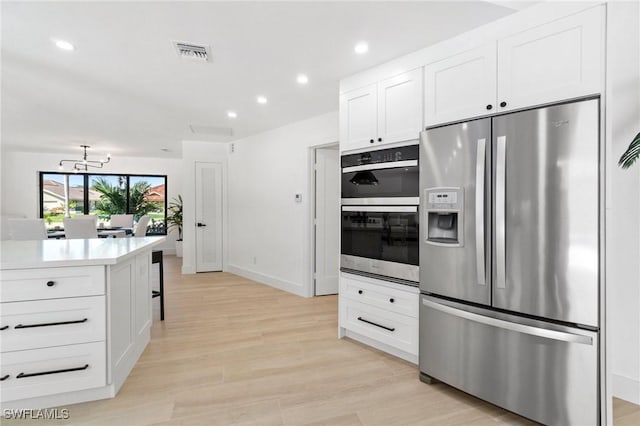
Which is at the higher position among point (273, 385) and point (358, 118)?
point (358, 118)

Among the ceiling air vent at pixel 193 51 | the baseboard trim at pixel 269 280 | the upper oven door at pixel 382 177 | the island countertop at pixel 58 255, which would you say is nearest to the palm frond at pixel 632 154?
the upper oven door at pixel 382 177

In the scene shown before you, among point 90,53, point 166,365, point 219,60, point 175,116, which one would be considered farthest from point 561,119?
point 175,116

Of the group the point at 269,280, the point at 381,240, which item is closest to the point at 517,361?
the point at 381,240

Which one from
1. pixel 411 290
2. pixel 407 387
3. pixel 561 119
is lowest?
pixel 407 387

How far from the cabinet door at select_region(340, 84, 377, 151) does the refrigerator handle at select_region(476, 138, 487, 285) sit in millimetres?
1042

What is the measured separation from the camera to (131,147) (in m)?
7.29

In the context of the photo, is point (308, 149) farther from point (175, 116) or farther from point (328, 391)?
point (328, 391)

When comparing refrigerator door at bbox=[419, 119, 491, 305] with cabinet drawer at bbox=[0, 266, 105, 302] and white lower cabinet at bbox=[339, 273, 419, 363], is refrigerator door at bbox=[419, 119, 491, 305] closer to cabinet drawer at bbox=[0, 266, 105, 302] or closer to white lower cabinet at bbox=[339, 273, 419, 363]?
white lower cabinet at bbox=[339, 273, 419, 363]

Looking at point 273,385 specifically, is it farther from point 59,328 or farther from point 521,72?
point 521,72

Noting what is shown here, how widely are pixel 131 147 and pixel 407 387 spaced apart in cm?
750

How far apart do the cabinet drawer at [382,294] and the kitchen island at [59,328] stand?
1934 millimetres

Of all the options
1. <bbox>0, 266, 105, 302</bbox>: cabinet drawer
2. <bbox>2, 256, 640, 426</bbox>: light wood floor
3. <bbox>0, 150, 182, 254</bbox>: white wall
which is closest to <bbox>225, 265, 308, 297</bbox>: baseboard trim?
<bbox>2, 256, 640, 426</bbox>: light wood floor

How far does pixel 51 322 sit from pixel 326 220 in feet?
11.3

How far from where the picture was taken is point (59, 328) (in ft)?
6.65
